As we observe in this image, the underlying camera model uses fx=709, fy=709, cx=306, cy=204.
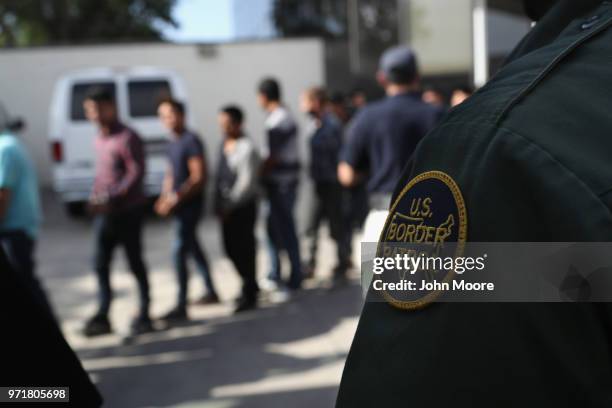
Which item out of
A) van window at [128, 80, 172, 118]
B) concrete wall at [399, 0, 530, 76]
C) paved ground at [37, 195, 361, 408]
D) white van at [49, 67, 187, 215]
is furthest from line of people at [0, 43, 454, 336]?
van window at [128, 80, 172, 118]

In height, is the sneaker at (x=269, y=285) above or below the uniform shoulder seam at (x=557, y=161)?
below

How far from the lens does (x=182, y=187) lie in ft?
18.2

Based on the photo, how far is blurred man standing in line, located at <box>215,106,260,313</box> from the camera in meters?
5.59

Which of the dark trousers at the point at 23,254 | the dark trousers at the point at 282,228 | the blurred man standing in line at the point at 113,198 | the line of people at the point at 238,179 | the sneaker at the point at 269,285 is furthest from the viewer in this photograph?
the sneaker at the point at 269,285

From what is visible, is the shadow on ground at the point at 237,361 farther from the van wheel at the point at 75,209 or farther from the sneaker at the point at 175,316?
the van wheel at the point at 75,209

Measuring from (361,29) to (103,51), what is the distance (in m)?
9.93

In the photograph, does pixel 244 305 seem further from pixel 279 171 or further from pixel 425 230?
pixel 425 230

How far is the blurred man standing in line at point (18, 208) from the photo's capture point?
4.46 m

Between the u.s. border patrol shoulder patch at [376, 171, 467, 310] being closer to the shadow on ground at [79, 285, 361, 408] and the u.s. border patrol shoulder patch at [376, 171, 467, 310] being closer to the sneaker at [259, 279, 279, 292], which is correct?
the shadow on ground at [79, 285, 361, 408]

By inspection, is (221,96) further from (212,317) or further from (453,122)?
(453,122)

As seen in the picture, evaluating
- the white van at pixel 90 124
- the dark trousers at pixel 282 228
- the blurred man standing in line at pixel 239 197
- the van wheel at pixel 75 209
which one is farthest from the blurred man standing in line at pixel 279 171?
the van wheel at pixel 75 209

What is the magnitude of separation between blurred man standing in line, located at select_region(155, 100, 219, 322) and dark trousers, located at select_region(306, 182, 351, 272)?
4.85 feet

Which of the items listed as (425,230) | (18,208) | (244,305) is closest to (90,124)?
(244,305)

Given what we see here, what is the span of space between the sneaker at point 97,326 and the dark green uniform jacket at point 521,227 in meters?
4.96
